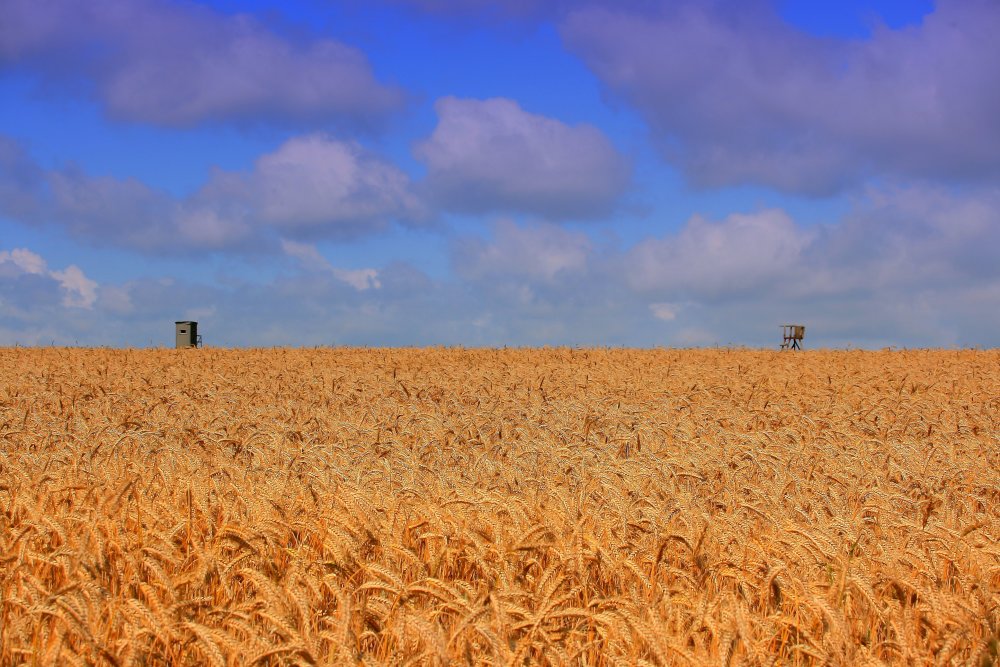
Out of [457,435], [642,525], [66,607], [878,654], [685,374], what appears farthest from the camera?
[685,374]

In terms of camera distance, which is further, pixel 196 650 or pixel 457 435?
pixel 457 435

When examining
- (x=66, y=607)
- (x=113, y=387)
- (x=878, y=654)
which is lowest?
(x=878, y=654)

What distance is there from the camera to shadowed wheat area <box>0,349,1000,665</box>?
10.9 feet

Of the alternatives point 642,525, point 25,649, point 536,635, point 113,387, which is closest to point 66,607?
point 25,649

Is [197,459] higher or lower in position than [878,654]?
higher

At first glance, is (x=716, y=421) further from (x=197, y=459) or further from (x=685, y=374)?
(x=685, y=374)

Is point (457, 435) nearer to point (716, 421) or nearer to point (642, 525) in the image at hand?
point (716, 421)

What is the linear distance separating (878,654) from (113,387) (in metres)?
12.9

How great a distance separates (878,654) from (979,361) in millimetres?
22234

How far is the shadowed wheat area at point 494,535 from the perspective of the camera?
10.9 ft

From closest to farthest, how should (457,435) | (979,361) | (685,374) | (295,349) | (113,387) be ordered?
(457,435), (113,387), (685,374), (979,361), (295,349)

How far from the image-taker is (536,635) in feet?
10.9

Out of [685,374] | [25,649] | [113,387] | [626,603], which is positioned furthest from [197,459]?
[685,374]

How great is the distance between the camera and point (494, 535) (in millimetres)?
4449
